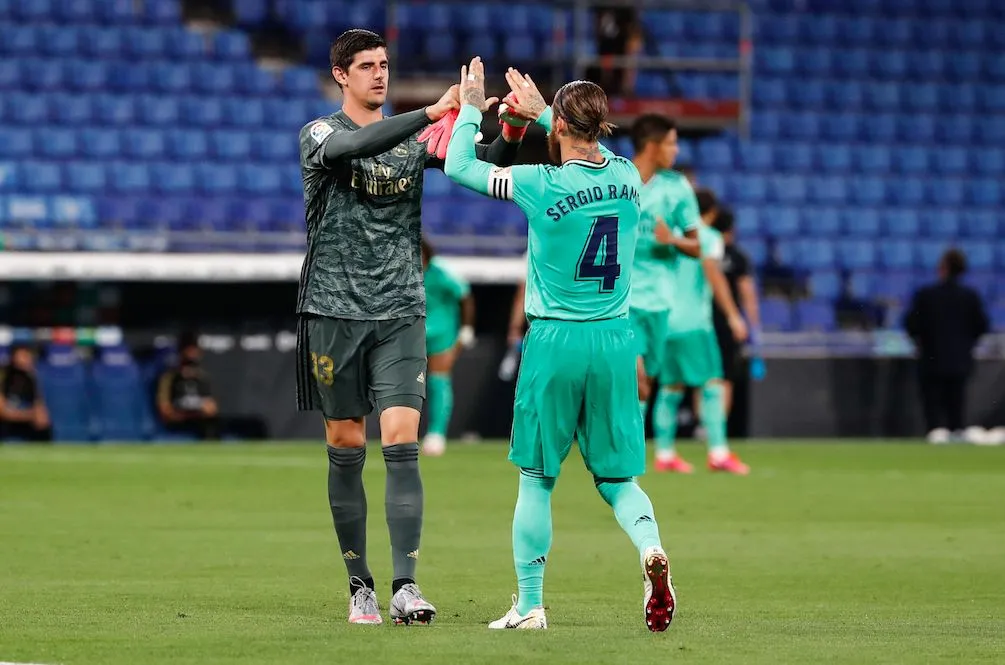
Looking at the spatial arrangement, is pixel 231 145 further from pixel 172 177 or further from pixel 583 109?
pixel 583 109

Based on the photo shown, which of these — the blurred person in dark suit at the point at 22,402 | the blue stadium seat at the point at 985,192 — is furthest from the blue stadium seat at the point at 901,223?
the blurred person in dark suit at the point at 22,402

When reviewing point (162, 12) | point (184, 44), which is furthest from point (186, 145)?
point (162, 12)

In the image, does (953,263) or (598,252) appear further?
(953,263)

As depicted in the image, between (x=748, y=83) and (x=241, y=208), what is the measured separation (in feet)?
28.9

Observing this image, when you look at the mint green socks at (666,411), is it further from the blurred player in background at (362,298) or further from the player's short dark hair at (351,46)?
the player's short dark hair at (351,46)

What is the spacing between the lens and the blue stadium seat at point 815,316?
77.6ft

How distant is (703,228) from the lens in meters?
14.6

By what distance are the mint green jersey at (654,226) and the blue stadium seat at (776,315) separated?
32.3 feet

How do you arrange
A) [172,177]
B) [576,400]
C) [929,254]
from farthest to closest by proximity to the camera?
[929,254] < [172,177] < [576,400]

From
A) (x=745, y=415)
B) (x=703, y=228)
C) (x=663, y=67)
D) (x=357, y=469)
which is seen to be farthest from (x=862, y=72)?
(x=357, y=469)

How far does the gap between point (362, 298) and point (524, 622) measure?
135 centimetres

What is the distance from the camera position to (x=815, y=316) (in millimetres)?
23797

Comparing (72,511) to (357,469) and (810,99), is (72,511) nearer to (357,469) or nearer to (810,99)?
(357,469)

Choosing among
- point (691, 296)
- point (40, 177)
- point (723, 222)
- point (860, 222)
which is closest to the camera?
point (691, 296)
